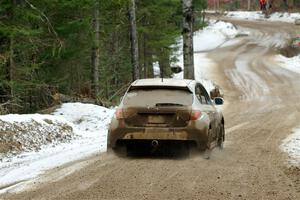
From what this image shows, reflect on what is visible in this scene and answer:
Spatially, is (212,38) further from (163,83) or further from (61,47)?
(163,83)

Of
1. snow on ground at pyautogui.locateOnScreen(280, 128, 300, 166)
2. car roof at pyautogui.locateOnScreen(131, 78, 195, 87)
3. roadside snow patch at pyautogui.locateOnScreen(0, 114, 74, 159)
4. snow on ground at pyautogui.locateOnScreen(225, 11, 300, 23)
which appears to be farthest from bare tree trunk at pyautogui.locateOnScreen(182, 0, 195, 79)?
snow on ground at pyautogui.locateOnScreen(225, 11, 300, 23)

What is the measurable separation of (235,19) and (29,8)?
7111 centimetres

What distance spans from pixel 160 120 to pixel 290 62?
35.6m

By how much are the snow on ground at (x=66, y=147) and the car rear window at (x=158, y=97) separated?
1.65 meters

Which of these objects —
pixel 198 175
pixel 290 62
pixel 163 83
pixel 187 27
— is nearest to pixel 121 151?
pixel 163 83

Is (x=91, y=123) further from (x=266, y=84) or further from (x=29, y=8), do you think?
(x=266, y=84)

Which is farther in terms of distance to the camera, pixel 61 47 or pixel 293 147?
pixel 61 47

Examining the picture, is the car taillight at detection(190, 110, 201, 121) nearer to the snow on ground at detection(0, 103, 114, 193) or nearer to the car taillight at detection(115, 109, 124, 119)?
the car taillight at detection(115, 109, 124, 119)

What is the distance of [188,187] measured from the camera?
8.34 m

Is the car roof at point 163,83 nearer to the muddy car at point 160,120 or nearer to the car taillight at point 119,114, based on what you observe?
the muddy car at point 160,120

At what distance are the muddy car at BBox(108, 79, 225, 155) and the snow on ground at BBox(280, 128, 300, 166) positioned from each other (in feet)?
5.35

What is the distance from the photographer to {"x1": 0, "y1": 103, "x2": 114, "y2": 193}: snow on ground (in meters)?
10.1

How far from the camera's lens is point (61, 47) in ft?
57.1

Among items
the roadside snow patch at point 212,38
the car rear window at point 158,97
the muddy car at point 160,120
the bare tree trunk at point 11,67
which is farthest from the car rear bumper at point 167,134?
the roadside snow patch at point 212,38
